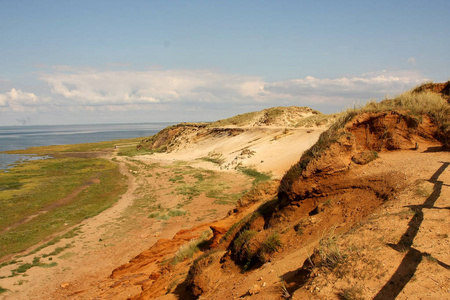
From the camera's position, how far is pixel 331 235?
198 inches

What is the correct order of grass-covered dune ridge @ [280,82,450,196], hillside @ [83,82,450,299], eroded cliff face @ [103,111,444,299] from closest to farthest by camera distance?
hillside @ [83,82,450,299] → eroded cliff face @ [103,111,444,299] → grass-covered dune ridge @ [280,82,450,196]

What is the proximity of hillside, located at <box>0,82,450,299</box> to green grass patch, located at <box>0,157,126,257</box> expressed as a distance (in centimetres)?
315

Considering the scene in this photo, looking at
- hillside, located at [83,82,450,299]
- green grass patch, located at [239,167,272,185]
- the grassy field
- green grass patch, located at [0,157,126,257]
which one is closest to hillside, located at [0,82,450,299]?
hillside, located at [83,82,450,299]

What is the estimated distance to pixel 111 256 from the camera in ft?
42.9

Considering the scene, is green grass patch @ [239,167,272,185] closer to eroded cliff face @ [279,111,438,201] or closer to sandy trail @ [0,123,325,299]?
sandy trail @ [0,123,325,299]

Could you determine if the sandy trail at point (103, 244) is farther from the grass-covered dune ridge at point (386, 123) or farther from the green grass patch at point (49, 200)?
the grass-covered dune ridge at point (386, 123)

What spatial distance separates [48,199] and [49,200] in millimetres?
314

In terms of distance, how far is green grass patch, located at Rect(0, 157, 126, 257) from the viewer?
1638 cm

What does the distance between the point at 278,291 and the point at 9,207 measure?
2314cm

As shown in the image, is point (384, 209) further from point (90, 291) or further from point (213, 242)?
point (90, 291)

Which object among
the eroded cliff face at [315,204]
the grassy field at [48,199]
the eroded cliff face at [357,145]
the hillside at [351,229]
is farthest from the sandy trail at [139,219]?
the eroded cliff face at [357,145]

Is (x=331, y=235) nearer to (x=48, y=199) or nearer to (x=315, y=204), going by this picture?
(x=315, y=204)

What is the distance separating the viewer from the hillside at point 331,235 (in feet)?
14.0

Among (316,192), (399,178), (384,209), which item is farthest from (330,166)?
(384,209)
